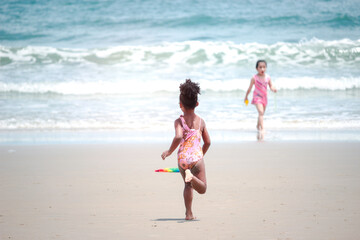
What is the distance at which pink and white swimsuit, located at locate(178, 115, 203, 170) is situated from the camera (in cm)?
392

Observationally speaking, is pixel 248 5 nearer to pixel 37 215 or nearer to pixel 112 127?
pixel 112 127

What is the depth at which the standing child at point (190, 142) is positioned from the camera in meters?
3.85

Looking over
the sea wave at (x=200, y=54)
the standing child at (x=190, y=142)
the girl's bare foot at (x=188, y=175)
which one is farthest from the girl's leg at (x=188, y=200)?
the sea wave at (x=200, y=54)

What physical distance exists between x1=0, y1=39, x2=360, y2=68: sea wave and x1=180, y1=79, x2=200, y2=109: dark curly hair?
52.9ft

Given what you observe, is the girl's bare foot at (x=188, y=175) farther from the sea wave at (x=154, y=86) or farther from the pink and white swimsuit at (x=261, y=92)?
the sea wave at (x=154, y=86)

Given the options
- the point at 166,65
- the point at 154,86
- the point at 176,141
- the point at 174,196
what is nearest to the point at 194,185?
the point at 176,141

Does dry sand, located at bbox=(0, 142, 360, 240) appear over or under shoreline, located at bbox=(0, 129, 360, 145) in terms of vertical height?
under

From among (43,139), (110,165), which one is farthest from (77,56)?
(110,165)

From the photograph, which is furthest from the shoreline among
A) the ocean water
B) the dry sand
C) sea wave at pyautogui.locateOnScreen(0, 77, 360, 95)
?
sea wave at pyautogui.locateOnScreen(0, 77, 360, 95)

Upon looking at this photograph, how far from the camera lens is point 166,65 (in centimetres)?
2019

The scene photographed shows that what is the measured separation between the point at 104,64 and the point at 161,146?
42.5ft

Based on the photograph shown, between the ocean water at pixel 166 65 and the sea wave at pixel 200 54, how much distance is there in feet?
0.14

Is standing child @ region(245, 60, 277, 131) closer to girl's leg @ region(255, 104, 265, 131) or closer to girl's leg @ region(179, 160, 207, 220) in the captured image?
girl's leg @ region(255, 104, 265, 131)

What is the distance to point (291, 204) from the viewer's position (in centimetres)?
420
